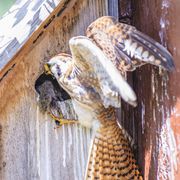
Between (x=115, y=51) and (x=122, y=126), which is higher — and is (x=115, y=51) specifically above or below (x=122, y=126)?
above

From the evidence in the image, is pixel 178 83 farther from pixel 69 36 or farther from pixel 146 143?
pixel 69 36

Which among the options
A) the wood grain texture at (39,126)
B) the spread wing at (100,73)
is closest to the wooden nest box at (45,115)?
the wood grain texture at (39,126)

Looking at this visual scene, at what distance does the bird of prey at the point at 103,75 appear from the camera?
2467mm

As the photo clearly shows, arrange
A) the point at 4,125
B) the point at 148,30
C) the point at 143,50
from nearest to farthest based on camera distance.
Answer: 1. the point at 143,50
2. the point at 148,30
3. the point at 4,125

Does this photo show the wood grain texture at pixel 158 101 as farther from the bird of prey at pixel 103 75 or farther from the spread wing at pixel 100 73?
the spread wing at pixel 100 73

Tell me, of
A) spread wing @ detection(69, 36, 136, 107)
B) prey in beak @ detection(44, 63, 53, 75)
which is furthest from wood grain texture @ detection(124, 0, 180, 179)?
prey in beak @ detection(44, 63, 53, 75)

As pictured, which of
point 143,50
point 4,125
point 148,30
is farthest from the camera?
point 4,125

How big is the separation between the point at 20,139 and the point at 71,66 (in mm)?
392

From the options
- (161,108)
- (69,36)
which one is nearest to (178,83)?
(161,108)

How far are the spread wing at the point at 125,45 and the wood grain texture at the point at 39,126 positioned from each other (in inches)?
6.6

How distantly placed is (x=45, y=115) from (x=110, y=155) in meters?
0.37

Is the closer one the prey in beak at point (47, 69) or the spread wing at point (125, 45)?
the spread wing at point (125, 45)

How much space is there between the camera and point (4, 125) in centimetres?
287

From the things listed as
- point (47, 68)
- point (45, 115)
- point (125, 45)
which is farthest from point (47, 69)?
point (125, 45)
